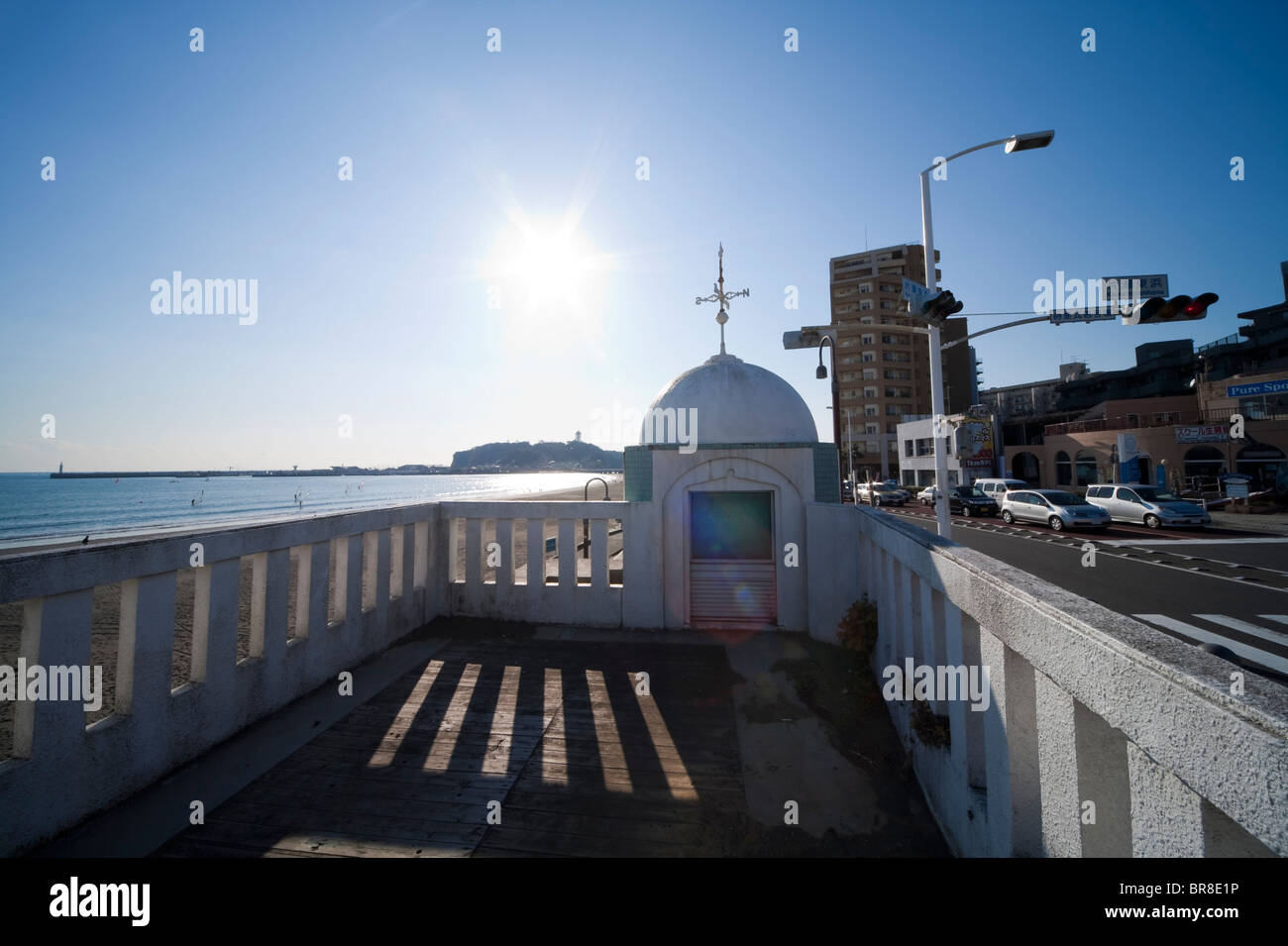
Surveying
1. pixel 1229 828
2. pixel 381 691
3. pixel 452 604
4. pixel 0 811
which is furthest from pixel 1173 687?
pixel 452 604

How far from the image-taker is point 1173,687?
162 cm

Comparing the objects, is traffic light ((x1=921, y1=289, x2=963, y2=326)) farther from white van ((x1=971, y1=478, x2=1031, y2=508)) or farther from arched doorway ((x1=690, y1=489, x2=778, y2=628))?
white van ((x1=971, y1=478, x2=1031, y2=508))

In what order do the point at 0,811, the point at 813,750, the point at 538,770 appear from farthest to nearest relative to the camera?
the point at 813,750 → the point at 538,770 → the point at 0,811

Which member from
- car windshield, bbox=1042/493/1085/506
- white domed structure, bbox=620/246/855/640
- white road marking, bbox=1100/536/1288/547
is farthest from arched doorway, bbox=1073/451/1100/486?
white domed structure, bbox=620/246/855/640

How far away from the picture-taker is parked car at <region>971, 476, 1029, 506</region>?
30656 millimetres

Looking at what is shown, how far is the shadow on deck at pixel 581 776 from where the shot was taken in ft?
12.9

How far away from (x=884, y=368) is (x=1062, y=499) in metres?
45.7

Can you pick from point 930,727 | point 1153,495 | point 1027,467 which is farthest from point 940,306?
point 1027,467

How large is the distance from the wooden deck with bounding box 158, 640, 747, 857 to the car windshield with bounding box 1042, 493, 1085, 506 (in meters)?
25.0

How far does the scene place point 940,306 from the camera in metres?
9.53

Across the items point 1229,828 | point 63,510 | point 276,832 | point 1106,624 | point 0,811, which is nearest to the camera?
point 1229,828

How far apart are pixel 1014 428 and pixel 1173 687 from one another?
247 feet

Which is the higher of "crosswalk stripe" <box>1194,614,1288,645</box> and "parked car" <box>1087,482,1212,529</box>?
"parked car" <box>1087,482,1212,529</box>
